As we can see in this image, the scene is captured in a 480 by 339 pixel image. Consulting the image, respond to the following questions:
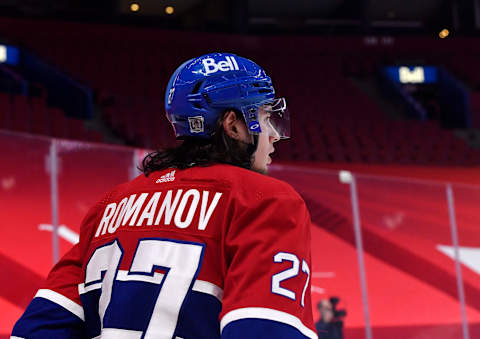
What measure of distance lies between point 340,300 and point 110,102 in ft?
23.7

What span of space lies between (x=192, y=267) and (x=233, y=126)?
0.32 metres

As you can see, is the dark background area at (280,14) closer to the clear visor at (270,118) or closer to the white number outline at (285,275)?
the clear visor at (270,118)

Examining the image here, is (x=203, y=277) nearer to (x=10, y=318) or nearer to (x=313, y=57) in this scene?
(x=10, y=318)

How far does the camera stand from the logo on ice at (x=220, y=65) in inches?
53.8

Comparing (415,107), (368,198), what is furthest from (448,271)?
(415,107)

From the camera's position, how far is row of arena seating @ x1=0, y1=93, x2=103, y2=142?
8258 millimetres

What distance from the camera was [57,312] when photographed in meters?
1.38

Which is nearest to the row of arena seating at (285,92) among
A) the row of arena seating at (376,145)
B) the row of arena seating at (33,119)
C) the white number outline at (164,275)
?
the row of arena seating at (376,145)

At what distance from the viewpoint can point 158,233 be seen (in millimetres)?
1226

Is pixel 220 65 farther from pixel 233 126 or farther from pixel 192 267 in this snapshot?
pixel 192 267

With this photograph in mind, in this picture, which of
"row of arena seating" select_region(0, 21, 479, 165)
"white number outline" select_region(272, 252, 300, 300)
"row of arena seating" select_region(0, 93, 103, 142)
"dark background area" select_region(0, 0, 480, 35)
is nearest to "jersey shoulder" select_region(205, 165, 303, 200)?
"white number outline" select_region(272, 252, 300, 300)

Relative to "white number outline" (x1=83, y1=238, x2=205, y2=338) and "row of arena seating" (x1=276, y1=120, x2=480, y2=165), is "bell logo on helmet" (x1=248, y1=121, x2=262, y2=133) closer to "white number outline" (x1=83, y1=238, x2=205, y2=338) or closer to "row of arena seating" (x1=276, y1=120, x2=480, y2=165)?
"white number outline" (x1=83, y1=238, x2=205, y2=338)

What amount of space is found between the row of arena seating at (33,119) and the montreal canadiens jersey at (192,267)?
7119 millimetres

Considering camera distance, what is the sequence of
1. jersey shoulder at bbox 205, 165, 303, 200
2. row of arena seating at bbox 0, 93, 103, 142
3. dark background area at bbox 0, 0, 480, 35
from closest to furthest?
jersey shoulder at bbox 205, 165, 303, 200
row of arena seating at bbox 0, 93, 103, 142
dark background area at bbox 0, 0, 480, 35
